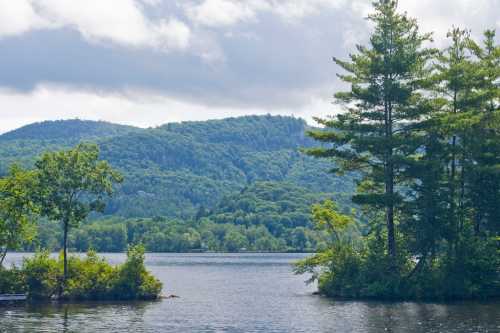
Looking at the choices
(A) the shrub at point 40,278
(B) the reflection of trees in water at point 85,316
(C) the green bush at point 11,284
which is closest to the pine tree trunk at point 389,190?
(B) the reflection of trees in water at point 85,316

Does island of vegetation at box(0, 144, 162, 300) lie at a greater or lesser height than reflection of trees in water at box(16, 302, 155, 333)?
greater

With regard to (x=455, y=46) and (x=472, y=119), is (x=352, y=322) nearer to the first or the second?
(x=472, y=119)

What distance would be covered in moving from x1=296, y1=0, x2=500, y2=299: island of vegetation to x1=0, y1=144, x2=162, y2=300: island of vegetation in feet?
62.8

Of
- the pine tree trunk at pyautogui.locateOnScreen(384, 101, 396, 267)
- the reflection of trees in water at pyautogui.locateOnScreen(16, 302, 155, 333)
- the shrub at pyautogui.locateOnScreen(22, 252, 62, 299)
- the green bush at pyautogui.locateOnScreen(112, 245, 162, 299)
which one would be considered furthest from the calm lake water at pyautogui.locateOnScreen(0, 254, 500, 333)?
the pine tree trunk at pyautogui.locateOnScreen(384, 101, 396, 267)

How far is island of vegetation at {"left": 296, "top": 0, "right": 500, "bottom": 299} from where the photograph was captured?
73312 millimetres

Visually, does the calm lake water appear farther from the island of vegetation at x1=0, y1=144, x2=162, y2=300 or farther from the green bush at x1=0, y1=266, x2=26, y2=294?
the green bush at x1=0, y1=266, x2=26, y2=294

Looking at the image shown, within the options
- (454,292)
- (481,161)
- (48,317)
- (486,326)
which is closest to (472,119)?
(481,161)

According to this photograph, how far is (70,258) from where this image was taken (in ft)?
250

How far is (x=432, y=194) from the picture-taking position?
73.0 m

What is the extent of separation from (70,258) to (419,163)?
120 feet

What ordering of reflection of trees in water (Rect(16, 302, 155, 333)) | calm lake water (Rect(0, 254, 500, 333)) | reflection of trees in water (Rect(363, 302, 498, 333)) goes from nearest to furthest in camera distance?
1. reflection of trees in water (Rect(363, 302, 498, 333))
2. reflection of trees in water (Rect(16, 302, 155, 333))
3. calm lake water (Rect(0, 254, 500, 333))

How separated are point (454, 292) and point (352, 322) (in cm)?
2045

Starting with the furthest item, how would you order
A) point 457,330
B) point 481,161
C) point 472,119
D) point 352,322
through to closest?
point 481,161, point 472,119, point 352,322, point 457,330

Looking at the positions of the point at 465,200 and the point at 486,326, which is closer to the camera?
the point at 486,326
